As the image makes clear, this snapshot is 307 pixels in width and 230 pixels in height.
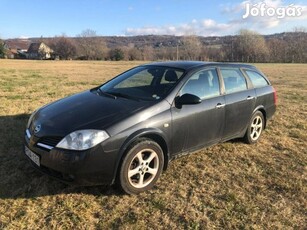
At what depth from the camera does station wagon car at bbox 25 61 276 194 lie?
3.69 m

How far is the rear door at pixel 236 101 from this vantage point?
17.4 feet

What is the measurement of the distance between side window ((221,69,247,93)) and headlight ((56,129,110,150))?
98.4 inches

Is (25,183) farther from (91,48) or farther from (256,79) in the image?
(91,48)

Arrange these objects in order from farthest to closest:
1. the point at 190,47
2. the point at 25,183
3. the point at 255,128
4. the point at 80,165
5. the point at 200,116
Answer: the point at 190,47, the point at 255,128, the point at 200,116, the point at 25,183, the point at 80,165

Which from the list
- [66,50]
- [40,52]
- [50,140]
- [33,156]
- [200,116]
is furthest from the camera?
[40,52]

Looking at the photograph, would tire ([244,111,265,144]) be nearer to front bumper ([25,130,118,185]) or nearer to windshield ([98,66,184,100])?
windshield ([98,66,184,100])

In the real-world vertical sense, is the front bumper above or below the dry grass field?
above

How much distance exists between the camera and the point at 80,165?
360 centimetres

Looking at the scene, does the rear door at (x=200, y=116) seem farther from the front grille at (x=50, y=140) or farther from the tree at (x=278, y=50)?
the tree at (x=278, y=50)

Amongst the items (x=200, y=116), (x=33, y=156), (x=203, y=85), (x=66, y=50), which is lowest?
(x=33, y=156)

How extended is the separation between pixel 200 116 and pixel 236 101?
3.38 ft

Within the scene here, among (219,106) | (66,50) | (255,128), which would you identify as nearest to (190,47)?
(66,50)

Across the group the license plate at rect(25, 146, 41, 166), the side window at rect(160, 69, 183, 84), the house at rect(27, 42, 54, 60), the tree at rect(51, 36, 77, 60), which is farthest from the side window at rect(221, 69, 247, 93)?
the house at rect(27, 42, 54, 60)

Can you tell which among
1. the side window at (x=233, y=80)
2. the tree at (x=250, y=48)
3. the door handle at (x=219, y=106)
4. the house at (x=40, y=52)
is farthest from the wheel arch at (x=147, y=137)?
the house at (x=40, y=52)
